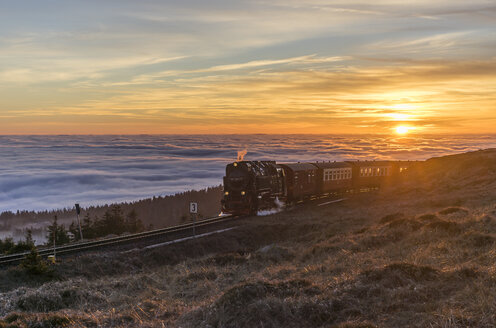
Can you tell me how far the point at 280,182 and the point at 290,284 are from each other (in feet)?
99.1

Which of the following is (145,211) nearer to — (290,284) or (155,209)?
(155,209)

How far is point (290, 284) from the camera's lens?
12.3 meters

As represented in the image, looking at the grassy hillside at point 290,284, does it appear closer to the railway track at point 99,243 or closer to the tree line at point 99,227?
the railway track at point 99,243

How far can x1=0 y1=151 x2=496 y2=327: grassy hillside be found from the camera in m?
9.75

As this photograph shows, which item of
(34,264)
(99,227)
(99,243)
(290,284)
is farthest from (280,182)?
(290,284)

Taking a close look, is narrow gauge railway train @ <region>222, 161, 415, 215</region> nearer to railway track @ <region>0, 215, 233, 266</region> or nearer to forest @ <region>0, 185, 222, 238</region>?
railway track @ <region>0, 215, 233, 266</region>

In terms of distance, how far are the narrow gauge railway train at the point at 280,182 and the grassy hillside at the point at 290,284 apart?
8246 mm

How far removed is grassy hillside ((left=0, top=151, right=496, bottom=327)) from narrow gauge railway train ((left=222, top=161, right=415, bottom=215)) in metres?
8.25

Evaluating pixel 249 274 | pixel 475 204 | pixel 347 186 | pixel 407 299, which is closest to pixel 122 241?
pixel 249 274

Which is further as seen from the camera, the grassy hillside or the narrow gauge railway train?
the narrow gauge railway train

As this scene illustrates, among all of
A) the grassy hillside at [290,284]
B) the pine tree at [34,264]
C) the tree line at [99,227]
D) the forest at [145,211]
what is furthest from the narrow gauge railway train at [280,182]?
the forest at [145,211]

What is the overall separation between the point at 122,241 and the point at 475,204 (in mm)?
24879

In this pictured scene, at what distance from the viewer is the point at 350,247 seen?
2034 cm

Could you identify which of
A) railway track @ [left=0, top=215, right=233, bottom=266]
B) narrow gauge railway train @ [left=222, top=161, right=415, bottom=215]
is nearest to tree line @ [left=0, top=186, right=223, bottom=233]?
narrow gauge railway train @ [left=222, top=161, right=415, bottom=215]
